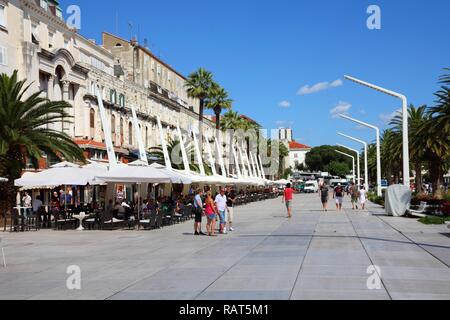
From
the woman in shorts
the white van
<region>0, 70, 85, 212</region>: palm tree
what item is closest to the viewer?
the woman in shorts

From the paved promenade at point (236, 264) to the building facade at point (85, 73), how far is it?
841 inches

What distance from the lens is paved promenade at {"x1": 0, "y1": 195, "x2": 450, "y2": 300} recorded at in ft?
33.4

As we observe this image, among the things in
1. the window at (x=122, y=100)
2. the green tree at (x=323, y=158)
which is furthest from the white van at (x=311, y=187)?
the green tree at (x=323, y=158)

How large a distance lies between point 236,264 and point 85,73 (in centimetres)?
4040

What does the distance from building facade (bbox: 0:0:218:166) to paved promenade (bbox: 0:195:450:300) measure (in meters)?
21.4

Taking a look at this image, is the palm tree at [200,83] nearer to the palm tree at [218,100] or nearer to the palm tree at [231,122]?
the palm tree at [218,100]

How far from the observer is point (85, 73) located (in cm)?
5119

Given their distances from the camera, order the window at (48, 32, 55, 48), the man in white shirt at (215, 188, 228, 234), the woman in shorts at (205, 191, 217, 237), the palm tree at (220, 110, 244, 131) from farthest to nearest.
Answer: the palm tree at (220, 110, 244, 131), the window at (48, 32, 55, 48), the man in white shirt at (215, 188, 228, 234), the woman in shorts at (205, 191, 217, 237)

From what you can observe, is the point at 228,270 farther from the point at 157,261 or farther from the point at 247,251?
the point at 247,251

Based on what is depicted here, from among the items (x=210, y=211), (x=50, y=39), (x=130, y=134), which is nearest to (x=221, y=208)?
(x=210, y=211)

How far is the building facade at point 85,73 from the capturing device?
4094 cm

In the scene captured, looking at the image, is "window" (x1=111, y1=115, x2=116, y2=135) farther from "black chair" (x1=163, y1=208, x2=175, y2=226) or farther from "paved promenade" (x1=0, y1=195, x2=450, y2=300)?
"paved promenade" (x1=0, y1=195, x2=450, y2=300)

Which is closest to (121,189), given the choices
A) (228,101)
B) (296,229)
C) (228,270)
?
(228,101)

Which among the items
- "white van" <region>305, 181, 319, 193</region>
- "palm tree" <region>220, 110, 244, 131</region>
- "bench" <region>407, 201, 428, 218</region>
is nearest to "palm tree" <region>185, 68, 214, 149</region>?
"palm tree" <region>220, 110, 244, 131</region>
